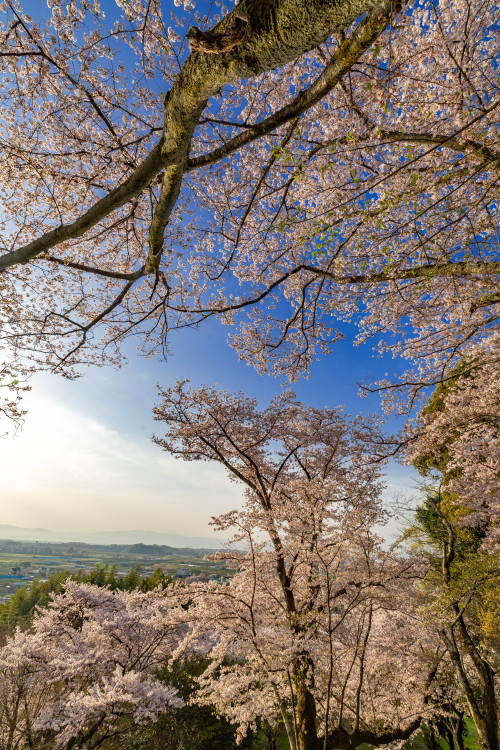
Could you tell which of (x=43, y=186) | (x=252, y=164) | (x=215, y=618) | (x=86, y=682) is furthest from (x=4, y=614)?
(x=252, y=164)

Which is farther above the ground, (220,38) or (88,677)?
(220,38)

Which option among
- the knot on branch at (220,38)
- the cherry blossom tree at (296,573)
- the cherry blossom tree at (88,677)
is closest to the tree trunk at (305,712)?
the cherry blossom tree at (296,573)

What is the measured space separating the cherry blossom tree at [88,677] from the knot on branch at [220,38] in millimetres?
7952

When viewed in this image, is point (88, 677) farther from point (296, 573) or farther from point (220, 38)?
point (220, 38)

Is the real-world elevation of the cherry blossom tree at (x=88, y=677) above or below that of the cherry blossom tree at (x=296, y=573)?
below

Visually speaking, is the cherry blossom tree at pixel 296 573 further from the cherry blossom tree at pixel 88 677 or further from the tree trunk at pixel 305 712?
the cherry blossom tree at pixel 88 677

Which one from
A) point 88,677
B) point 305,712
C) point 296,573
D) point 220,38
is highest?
point 220,38

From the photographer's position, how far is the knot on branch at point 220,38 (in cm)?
160

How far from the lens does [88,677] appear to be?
991 centimetres

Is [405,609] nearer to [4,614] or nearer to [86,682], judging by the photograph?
[86,682]

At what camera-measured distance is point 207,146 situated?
18.1ft

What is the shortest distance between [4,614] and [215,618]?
3455 centimetres

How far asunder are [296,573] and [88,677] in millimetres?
8544

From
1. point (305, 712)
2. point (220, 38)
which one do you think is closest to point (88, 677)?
point (305, 712)
